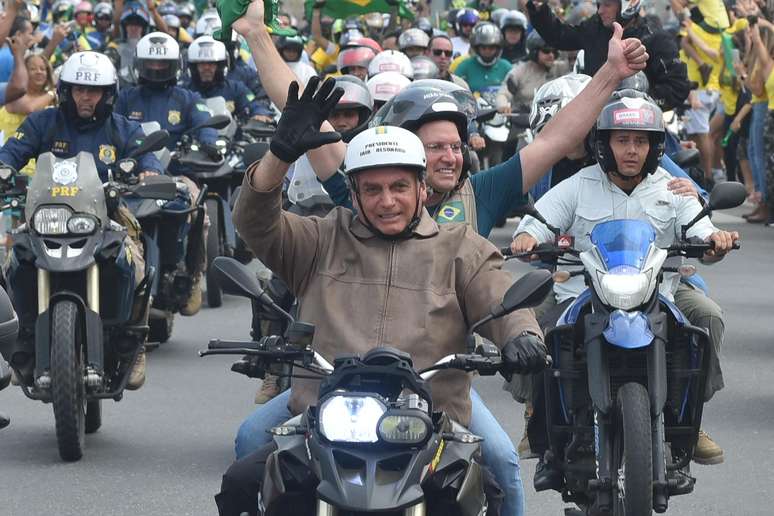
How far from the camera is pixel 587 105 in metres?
6.68

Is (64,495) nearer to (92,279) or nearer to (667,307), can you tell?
(92,279)

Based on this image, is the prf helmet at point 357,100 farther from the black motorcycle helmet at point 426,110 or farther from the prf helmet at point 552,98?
the black motorcycle helmet at point 426,110

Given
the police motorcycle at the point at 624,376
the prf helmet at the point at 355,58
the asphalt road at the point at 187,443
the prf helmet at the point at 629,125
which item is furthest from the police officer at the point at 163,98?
the police motorcycle at the point at 624,376

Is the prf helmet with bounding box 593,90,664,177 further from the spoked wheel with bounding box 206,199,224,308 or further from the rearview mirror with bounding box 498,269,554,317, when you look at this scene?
the spoked wheel with bounding box 206,199,224,308

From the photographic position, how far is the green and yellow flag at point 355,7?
18969 millimetres

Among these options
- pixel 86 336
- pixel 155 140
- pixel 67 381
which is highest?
pixel 155 140

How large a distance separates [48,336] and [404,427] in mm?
4364

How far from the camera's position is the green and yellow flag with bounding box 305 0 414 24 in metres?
19.0

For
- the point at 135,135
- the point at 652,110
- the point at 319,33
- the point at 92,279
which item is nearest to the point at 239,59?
the point at 319,33

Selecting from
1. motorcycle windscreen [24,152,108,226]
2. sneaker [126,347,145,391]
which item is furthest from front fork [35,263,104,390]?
sneaker [126,347,145,391]

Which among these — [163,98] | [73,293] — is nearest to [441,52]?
[163,98]

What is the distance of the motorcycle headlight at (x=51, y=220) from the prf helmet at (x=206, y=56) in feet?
24.7

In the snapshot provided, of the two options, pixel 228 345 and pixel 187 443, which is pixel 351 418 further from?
pixel 187 443

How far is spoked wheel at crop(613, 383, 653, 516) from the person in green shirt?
15190mm
